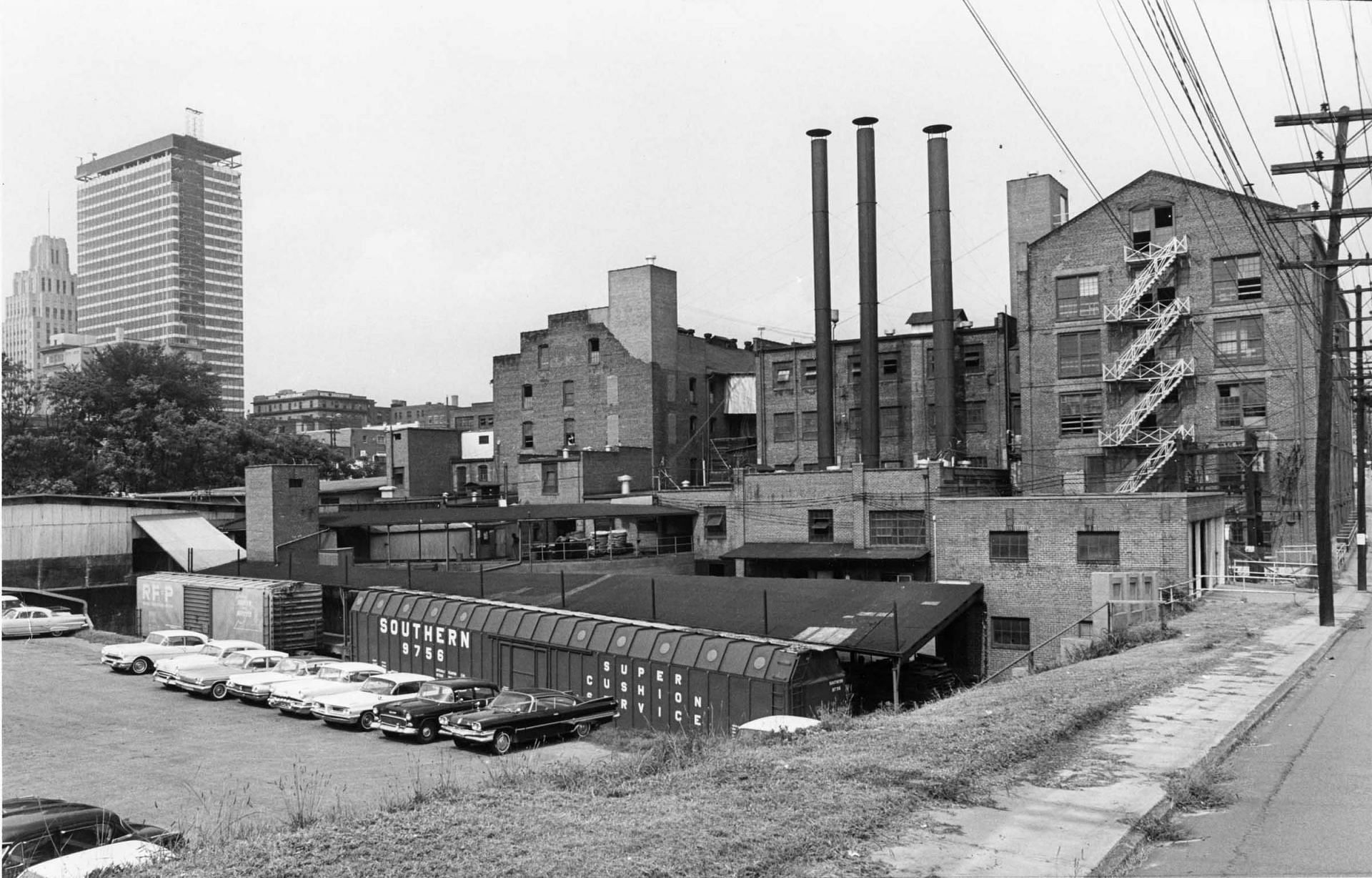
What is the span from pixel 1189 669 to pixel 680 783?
36.7 feet

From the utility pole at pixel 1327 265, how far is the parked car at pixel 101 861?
23.4m

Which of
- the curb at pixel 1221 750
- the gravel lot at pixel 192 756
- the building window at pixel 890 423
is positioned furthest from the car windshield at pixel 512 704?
the building window at pixel 890 423

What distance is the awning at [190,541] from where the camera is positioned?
45156 mm

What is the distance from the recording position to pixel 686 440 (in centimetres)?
6806

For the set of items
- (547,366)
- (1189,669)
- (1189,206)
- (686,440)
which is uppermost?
(1189,206)

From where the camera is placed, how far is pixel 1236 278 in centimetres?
4756

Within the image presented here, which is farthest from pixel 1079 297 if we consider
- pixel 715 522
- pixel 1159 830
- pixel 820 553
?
pixel 1159 830

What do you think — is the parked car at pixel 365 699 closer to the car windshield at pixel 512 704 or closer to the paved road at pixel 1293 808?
the car windshield at pixel 512 704

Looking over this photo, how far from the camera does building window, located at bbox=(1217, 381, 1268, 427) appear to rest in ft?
154

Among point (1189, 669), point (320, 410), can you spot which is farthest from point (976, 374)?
point (320, 410)

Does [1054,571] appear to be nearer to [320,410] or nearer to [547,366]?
[547,366]

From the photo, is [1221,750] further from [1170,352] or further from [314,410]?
[314,410]

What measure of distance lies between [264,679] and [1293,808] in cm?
2442

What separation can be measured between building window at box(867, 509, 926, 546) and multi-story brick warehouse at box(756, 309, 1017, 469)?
1146 cm
